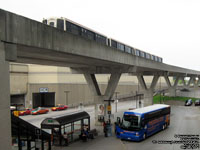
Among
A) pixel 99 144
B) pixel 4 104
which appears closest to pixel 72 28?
pixel 99 144

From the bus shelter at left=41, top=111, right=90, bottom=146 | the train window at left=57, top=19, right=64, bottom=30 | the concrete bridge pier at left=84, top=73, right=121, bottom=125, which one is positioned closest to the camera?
the bus shelter at left=41, top=111, right=90, bottom=146

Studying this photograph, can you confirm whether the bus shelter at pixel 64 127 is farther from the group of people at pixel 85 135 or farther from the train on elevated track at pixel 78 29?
the train on elevated track at pixel 78 29

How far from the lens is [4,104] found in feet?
29.8

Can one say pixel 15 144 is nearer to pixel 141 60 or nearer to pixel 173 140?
pixel 173 140

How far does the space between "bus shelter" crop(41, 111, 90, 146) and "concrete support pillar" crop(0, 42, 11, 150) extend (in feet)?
21.7

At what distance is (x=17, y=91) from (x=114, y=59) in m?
30.2

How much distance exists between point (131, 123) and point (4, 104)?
1173 centimetres

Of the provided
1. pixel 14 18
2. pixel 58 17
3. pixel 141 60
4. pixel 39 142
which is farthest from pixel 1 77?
pixel 141 60


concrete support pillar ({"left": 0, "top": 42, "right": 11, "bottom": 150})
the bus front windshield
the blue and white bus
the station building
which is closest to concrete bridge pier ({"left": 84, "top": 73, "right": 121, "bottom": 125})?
the blue and white bus

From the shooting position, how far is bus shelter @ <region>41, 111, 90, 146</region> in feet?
52.2

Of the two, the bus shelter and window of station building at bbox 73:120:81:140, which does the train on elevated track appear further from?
window of station building at bbox 73:120:81:140

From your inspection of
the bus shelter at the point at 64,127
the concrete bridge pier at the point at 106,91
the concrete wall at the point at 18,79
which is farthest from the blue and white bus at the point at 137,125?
the concrete wall at the point at 18,79

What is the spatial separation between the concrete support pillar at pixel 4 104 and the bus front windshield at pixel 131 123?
36.4ft

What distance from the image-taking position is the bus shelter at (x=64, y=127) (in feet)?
52.2
